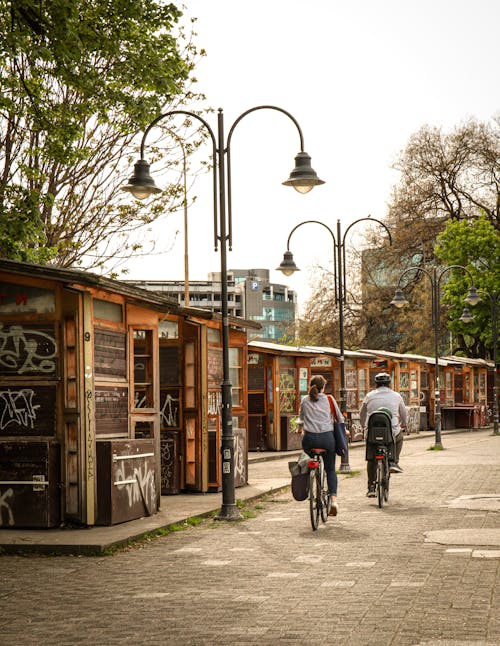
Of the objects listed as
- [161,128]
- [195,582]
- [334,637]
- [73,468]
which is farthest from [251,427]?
[334,637]

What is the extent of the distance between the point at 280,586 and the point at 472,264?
160 ft

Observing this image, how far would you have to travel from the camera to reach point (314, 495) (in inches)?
523

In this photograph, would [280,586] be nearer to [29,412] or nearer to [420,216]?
[29,412]

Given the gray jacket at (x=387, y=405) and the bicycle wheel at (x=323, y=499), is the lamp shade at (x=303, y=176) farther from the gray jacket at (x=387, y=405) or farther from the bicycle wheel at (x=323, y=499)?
the bicycle wheel at (x=323, y=499)

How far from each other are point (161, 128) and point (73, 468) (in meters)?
13.4

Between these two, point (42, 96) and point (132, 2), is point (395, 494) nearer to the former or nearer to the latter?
point (132, 2)

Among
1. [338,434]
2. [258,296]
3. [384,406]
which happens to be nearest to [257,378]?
[384,406]

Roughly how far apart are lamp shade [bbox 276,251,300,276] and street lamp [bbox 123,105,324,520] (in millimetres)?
10461

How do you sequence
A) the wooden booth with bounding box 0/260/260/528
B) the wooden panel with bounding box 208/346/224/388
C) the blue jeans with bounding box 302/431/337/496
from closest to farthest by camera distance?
the wooden booth with bounding box 0/260/260/528 < the blue jeans with bounding box 302/431/337/496 < the wooden panel with bounding box 208/346/224/388

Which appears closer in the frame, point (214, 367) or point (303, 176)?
point (303, 176)

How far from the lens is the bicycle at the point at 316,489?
43.1 feet

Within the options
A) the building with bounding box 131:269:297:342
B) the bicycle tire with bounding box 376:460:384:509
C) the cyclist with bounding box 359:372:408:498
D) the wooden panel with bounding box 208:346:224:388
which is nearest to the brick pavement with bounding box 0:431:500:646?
the bicycle tire with bounding box 376:460:384:509

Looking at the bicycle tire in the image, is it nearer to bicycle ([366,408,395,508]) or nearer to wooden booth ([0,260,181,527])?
bicycle ([366,408,395,508])

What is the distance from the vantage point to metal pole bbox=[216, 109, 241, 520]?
14508 millimetres
